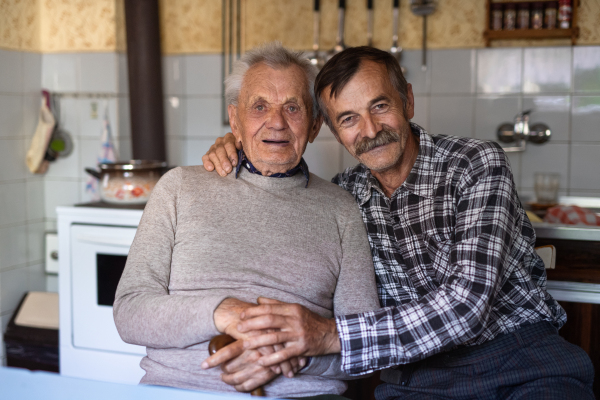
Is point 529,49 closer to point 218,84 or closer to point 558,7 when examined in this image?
point 558,7

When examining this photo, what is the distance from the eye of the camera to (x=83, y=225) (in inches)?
79.1

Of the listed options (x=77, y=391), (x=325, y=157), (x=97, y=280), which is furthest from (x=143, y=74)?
(x=77, y=391)

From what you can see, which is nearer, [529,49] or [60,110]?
[529,49]

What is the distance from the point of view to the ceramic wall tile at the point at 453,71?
2471mm

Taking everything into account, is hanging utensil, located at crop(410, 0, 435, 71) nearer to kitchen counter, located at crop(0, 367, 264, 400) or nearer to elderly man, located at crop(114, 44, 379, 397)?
elderly man, located at crop(114, 44, 379, 397)

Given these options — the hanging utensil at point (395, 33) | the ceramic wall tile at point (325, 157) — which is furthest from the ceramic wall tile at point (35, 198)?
the hanging utensil at point (395, 33)

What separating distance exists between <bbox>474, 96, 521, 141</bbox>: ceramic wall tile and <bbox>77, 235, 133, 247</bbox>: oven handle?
157 centimetres

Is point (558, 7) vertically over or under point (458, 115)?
over

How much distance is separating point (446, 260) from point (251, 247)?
454 mm

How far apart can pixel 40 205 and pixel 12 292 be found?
1.46ft

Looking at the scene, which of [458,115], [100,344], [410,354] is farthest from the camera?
[458,115]

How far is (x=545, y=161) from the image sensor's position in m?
2.42

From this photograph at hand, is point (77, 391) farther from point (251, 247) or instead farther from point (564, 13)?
point (564, 13)

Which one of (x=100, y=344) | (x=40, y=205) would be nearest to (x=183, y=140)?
(x=40, y=205)
